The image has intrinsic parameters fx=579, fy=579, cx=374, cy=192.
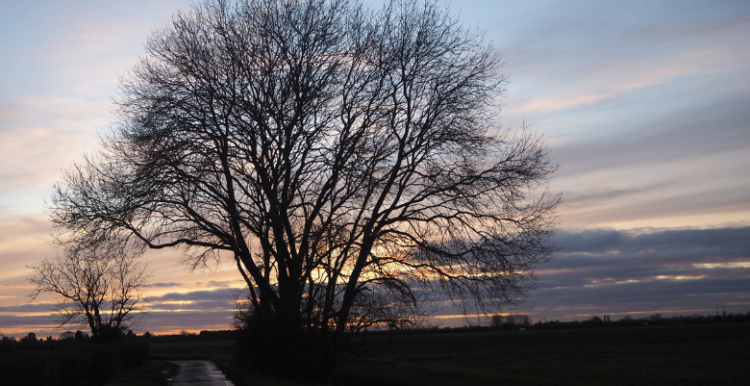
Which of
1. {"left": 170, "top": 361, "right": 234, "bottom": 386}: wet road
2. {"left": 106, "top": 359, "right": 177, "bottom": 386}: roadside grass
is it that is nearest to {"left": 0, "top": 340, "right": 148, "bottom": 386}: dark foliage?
{"left": 106, "top": 359, "right": 177, "bottom": 386}: roadside grass

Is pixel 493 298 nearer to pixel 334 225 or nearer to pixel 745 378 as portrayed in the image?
pixel 334 225

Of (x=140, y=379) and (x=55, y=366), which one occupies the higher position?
(x=55, y=366)

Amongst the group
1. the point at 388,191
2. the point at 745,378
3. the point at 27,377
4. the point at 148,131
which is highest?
the point at 148,131

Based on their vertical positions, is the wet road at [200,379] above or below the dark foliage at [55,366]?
below

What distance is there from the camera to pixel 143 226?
20.1 m

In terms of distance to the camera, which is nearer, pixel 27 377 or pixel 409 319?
pixel 27 377

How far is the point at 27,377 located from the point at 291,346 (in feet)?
26.5

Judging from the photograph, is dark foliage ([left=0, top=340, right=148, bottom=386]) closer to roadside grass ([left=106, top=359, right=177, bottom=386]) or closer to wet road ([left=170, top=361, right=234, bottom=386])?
roadside grass ([left=106, top=359, right=177, bottom=386])

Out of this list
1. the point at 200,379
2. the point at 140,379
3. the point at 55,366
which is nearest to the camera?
the point at 55,366

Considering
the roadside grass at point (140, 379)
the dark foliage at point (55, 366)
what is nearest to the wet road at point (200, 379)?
the roadside grass at point (140, 379)

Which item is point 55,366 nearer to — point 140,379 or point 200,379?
point 200,379

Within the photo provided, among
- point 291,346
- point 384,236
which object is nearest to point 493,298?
point 384,236

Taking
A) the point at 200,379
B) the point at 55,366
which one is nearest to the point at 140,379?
the point at 200,379

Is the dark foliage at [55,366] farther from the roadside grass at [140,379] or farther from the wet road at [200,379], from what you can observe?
the wet road at [200,379]
